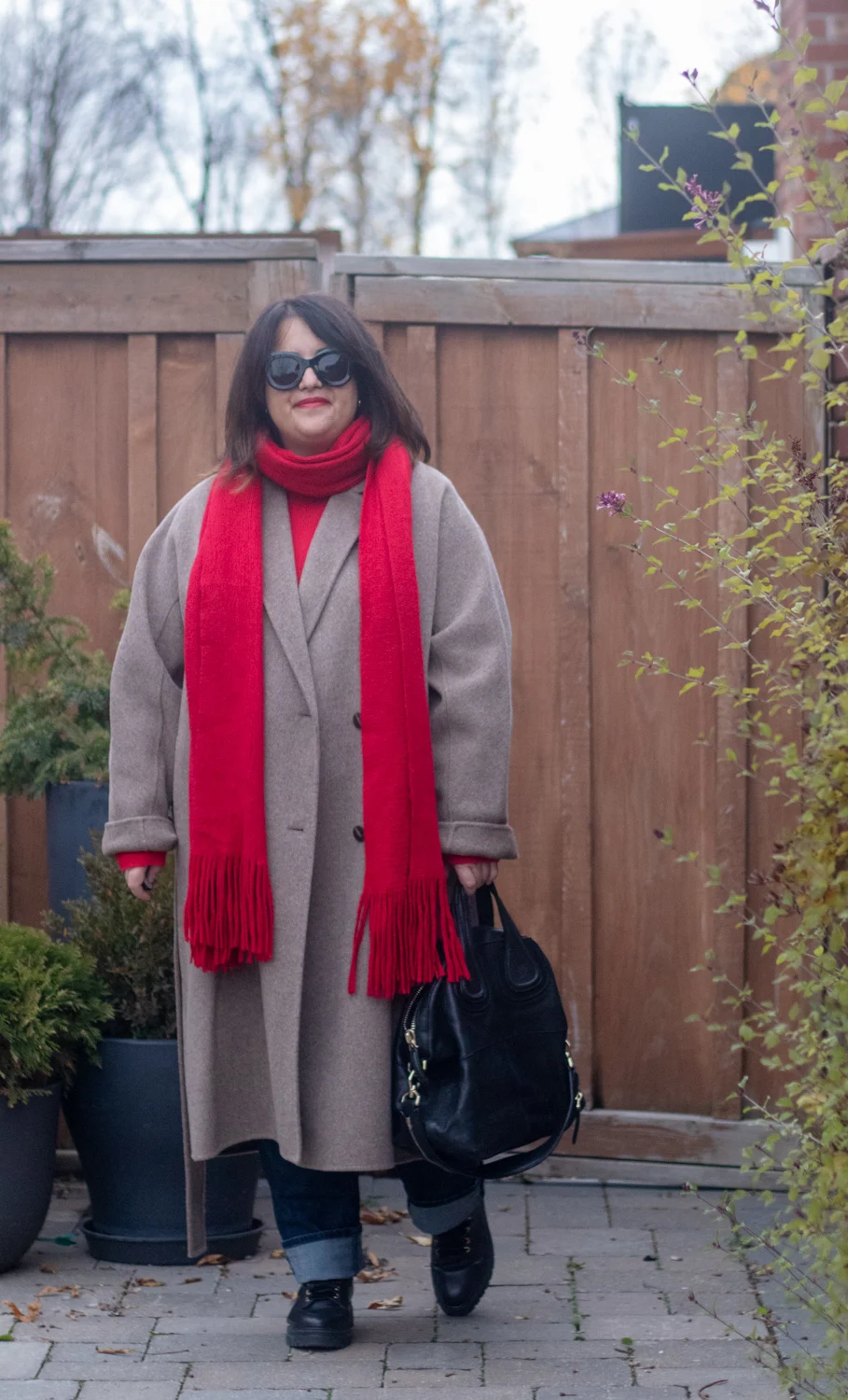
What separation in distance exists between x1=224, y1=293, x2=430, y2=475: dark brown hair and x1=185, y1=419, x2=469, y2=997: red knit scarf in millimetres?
76

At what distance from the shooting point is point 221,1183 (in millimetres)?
3676

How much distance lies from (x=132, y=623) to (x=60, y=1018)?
0.87 m

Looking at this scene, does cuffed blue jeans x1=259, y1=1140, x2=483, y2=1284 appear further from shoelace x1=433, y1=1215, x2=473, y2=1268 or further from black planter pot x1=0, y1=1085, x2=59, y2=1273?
black planter pot x1=0, y1=1085, x2=59, y2=1273

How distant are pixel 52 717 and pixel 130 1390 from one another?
1.54 meters

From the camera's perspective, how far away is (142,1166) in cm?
359

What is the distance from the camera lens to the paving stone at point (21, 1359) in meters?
3.00

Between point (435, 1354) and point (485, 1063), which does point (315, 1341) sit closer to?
point (435, 1354)

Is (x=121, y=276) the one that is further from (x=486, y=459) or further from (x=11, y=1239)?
(x=11, y=1239)

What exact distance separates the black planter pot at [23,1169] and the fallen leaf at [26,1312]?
0.55ft

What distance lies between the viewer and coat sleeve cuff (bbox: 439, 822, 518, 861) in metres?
3.10

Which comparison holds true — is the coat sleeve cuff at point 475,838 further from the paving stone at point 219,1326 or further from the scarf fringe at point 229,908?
the paving stone at point 219,1326

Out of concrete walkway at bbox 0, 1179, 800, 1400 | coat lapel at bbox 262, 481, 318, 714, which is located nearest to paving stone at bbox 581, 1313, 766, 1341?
concrete walkway at bbox 0, 1179, 800, 1400

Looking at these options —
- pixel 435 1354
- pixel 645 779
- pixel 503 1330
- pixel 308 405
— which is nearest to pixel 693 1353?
pixel 503 1330

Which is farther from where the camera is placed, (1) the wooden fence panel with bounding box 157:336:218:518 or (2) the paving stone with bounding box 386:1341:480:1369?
(1) the wooden fence panel with bounding box 157:336:218:518
